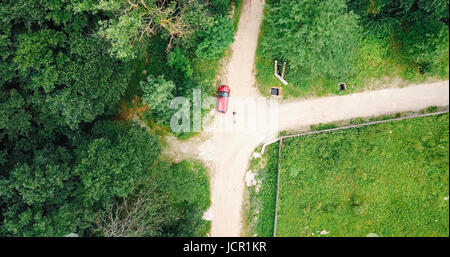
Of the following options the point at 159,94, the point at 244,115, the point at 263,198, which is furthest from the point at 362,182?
the point at 159,94

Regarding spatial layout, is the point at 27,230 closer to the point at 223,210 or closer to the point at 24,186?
the point at 24,186

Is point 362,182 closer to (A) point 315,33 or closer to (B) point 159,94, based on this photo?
(A) point 315,33

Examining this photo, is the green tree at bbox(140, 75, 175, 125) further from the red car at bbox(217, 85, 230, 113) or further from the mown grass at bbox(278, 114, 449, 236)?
the mown grass at bbox(278, 114, 449, 236)

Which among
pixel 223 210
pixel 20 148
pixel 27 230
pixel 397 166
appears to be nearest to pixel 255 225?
pixel 223 210

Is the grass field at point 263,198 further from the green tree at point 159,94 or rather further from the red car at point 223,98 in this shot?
the green tree at point 159,94

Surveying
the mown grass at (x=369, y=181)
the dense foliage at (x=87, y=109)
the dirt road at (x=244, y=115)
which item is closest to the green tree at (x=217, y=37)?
the dense foliage at (x=87, y=109)

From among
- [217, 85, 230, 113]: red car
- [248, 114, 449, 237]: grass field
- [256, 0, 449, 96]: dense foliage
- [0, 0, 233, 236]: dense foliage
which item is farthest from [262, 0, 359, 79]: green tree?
[248, 114, 449, 237]: grass field
